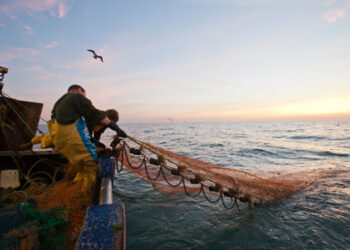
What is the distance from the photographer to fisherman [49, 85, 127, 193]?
9.38 feet

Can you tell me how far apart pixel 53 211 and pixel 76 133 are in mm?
1160

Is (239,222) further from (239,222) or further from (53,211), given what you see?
(53,211)

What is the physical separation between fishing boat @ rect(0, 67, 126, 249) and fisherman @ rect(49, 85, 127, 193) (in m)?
0.20

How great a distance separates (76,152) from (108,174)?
664 millimetres

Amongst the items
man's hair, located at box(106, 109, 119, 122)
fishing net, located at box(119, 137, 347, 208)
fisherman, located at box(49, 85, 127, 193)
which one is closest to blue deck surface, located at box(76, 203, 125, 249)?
fisherman, located at box(49, 85, 127, 193)

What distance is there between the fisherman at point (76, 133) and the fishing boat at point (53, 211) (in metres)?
0.20

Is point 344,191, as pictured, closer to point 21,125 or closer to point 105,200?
point 105,200

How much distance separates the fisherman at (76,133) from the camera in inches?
113

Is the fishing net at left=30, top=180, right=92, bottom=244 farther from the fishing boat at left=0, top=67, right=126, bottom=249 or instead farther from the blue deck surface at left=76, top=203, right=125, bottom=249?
the blue deck surface at left=76, top=203, right=125, bottom=249

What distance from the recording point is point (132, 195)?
6.61 metres

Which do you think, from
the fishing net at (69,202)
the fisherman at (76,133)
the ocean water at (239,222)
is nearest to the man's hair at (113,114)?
the fisherman at (76,133)

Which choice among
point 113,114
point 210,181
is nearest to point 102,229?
point 113,114

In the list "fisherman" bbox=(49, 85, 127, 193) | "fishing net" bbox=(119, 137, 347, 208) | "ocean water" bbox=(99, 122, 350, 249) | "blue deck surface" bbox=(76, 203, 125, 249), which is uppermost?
"fisherman" bbox=(49, 85, 127, 193)

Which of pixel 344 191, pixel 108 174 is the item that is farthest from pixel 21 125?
pixel 344 191
